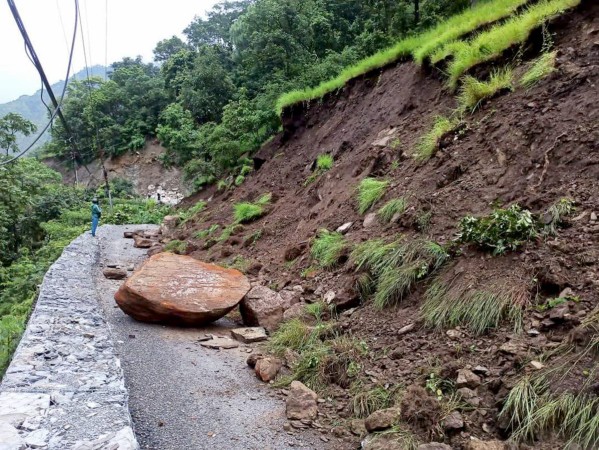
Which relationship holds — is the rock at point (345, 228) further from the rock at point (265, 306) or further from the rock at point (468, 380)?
the rock at point (468, 380)

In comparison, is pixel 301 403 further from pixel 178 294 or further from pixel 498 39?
pixel 498 39

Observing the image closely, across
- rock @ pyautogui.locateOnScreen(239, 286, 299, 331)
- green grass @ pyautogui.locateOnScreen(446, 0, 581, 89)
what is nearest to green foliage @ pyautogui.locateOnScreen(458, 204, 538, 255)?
rock @ pyautogui.locateOnScreen(239, 286, 299, 331)

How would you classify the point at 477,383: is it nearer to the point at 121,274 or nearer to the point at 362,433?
the point at 362,433

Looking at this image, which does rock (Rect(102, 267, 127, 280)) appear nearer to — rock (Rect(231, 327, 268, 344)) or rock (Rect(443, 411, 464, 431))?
rock (Rect(231, 327, 268, 344))

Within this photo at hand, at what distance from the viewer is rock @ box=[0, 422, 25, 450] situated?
8.20 ft

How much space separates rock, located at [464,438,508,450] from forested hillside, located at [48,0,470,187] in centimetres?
1153

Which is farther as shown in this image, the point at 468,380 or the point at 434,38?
the point at 434,38

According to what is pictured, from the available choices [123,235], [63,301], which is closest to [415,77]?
[63,301]

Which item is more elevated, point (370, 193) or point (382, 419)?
point (370, 193)

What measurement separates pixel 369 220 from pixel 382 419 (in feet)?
11.1

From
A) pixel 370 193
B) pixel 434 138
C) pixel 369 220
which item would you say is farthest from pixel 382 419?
pixel 434 138

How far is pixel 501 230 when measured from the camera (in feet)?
13.8

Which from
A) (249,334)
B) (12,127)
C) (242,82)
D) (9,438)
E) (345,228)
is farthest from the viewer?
(242,82)

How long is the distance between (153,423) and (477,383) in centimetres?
275
